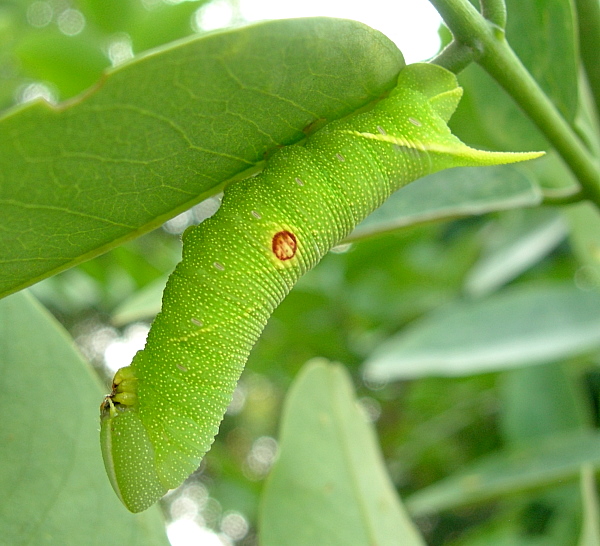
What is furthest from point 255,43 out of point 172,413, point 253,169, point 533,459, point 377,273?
point 377,273

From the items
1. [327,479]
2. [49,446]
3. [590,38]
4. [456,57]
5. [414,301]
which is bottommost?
[327,479]

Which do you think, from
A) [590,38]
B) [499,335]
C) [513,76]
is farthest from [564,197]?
[499,335]

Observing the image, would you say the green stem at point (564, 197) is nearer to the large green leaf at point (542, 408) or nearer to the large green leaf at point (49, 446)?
the large green leaf at point (49, 446)

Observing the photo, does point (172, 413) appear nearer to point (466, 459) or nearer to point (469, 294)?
point (469, 294)

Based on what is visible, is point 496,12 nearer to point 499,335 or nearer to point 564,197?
point 564,197

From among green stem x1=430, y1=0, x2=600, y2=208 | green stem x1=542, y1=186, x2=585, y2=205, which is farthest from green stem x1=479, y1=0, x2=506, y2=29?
green stem x1=542, y1=186, x2=585, y2=205

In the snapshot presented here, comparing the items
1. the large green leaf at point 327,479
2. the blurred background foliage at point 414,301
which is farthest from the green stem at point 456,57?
the blurred background foliage at point 414,301
